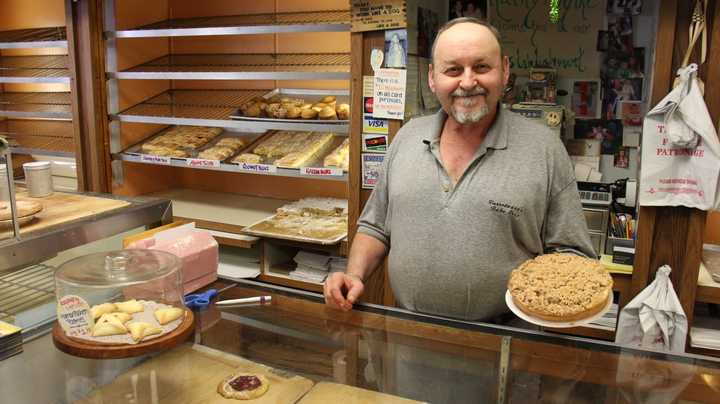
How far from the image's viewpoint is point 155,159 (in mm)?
3441

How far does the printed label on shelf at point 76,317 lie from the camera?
118 cm

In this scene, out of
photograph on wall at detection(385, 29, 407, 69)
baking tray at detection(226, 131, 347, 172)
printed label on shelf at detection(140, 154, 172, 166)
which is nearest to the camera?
photograph on wall at detection(385, 29, 407, 69)

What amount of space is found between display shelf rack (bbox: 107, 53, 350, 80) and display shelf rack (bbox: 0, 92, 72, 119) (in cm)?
75

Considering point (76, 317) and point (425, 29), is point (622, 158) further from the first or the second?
point (76, 317)

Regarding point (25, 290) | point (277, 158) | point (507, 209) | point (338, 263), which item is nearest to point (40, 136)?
point (277, 158)

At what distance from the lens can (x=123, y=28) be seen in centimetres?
362

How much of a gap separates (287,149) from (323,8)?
0.90 m

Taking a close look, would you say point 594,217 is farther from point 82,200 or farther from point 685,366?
point 82,200

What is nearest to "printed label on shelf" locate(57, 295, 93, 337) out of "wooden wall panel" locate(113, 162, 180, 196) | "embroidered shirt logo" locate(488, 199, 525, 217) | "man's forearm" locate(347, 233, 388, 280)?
"man's forearm" locate(347, 233, 388, 280)

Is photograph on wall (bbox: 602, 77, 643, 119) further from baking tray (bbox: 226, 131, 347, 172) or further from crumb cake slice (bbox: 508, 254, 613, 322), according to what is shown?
crumb cake slice (bbox: 508, 254, 613, 322)

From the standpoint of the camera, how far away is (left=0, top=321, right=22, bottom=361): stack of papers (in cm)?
129

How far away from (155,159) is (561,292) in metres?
2.81

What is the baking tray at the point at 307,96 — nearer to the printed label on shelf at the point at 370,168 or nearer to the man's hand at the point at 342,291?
the printed label on shelf at the point at 370,168

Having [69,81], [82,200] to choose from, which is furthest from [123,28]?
[82,200]
